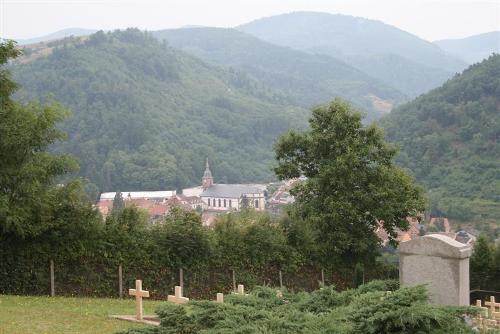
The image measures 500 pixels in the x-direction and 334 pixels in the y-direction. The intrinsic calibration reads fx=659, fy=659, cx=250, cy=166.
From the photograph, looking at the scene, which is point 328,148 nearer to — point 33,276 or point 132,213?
point 132,213

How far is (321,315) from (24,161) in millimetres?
11992

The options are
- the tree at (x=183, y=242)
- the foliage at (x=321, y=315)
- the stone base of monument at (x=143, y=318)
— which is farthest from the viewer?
the tree at (x=183, y=242)

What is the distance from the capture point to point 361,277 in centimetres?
2005

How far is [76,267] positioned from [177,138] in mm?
135141

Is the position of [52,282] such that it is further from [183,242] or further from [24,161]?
[183,242]

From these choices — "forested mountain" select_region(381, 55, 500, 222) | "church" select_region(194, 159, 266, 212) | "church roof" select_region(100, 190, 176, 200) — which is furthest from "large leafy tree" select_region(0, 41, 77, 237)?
"church" select_region(194, 159, 266, 212)

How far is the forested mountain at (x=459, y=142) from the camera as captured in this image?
2901 inches

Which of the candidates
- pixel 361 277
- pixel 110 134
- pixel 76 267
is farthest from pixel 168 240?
pixel 110 134

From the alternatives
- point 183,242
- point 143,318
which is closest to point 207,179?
point 183,242

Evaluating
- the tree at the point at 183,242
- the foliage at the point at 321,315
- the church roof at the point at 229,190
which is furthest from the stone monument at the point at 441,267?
the church roof at the point at 229,190

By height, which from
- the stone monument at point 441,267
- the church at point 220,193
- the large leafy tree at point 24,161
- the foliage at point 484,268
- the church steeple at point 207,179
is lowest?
the church at point 220,193

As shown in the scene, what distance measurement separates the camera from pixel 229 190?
136 m

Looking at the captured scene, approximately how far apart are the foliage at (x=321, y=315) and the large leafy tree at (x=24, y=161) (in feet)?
31.2

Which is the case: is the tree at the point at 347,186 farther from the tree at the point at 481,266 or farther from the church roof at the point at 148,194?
the church roof at the point at 148,194
